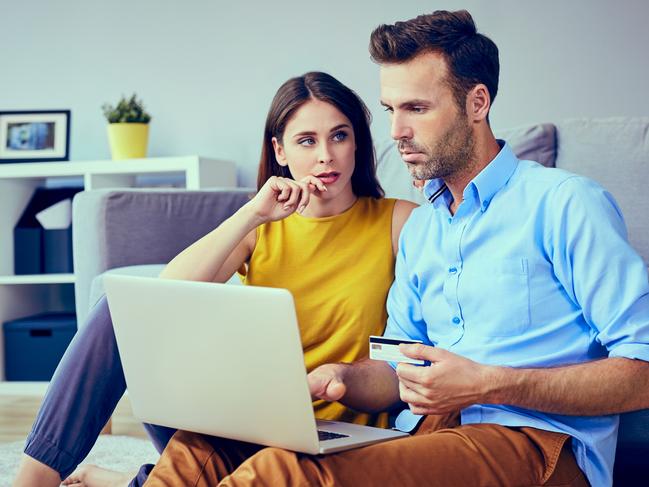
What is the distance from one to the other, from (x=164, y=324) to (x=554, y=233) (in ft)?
1.81

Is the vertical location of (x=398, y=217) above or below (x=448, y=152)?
below

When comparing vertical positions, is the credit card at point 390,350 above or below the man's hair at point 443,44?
below

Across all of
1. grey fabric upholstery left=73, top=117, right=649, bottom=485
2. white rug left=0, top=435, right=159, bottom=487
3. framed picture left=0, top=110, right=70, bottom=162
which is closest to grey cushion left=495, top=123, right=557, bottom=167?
grey fabric upholstery left=73, top=117, right=649, bottom=485

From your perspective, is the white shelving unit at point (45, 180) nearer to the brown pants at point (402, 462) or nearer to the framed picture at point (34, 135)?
the framed picture at point (34, 135)

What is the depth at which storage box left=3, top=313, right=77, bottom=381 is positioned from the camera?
11.3 ft

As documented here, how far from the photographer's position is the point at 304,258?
1670 mm

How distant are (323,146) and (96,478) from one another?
891mm

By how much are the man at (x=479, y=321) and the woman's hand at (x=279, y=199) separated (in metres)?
0.22

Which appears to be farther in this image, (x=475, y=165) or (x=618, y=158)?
(x=618, y=158)

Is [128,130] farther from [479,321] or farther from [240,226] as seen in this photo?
[479,321]

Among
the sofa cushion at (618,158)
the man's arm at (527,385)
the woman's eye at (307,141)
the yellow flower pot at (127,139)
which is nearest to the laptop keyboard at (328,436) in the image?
the man's arm at (527,385)

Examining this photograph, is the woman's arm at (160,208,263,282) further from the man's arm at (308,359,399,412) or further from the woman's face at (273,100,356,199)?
the man's arm at (308,359,399,412)

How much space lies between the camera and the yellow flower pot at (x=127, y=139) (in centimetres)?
354

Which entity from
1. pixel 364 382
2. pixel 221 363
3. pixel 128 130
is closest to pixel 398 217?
pixel 364 382
